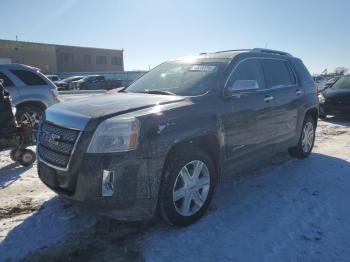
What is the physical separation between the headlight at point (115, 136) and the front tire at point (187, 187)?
535 millimetres

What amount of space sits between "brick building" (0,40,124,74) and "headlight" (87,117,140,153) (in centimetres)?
5138

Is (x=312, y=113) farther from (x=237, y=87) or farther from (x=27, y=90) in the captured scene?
(x=27, y=90)

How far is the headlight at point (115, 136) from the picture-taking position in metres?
3.22

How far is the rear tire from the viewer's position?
21.1 feet

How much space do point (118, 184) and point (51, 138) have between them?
3.18ft

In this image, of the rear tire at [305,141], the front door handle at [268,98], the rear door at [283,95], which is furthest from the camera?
the rear tire at [305,141]

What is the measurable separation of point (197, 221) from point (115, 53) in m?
71.7

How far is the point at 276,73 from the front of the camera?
5609mm

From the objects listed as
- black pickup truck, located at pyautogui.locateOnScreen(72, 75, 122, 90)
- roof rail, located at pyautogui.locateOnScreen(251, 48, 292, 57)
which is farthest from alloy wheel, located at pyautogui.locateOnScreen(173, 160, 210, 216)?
black pickup truck, located at pyautogui.locateOnScreen(72, 75, 122, 90)

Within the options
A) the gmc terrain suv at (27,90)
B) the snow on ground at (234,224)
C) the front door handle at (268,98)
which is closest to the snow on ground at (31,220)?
the snow on ground at (234,224)

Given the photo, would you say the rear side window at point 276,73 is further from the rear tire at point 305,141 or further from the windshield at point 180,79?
the windshield at point 180,79

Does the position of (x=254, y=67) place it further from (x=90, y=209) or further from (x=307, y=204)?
(x=90, y=209)

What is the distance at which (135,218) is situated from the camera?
339cm

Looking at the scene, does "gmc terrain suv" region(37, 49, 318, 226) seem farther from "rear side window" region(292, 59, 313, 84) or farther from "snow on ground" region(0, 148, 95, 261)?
"rear side window" region(292, 59, 313, 84)
